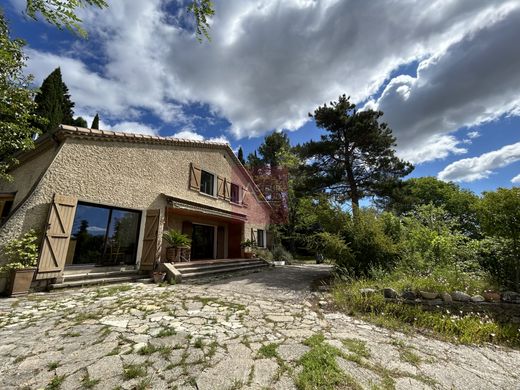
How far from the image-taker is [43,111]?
553 inches

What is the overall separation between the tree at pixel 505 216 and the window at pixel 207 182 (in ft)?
35.0

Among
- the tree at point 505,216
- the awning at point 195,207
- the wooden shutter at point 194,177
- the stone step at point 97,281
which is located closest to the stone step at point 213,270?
the stone step at point 97,281

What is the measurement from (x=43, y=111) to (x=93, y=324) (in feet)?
55.8

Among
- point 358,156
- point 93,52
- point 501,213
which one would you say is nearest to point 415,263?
point 501,213

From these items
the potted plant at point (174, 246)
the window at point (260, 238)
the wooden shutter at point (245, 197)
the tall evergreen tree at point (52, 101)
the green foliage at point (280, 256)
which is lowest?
the green foliage at point (280, 256)

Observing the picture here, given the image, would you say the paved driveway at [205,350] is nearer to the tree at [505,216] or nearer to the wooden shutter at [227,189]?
the tree at [505,216]

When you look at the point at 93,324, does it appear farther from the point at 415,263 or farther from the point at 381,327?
the point at 415,263

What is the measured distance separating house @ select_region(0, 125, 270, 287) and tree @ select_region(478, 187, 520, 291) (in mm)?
9207

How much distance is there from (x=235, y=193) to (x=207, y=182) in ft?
8.26

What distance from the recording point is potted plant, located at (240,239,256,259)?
41.7 ft

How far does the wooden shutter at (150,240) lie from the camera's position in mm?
7789

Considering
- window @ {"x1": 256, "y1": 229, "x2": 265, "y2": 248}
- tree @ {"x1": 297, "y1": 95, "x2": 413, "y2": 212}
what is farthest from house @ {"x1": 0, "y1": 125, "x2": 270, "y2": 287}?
tree @ {"x1": 297, "y1": 95, "x2": 413, "y2": 212}

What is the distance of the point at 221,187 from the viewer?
12812 millimetres

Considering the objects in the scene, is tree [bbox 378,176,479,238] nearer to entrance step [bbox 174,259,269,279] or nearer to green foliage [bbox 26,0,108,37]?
entrance step [bbox 174,259,269,279]
